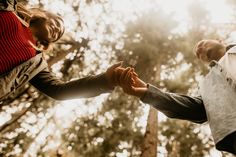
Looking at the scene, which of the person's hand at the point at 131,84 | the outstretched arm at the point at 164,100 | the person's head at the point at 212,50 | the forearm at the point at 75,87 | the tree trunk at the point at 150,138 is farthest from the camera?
the tree trunk at the point at 150,138

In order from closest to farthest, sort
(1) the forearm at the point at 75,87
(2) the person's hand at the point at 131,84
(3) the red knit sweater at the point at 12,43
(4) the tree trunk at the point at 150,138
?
1. (3) the red knit sweater at the point at 12,43
2. (1) the forearm at the point at 75,87
3. (2) the person's hand at the point at 131,84
4. (4) the tree trunk at the point at 150,138

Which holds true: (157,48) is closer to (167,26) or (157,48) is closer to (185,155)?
(167,26)

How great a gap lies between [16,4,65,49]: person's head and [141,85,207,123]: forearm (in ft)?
3.53

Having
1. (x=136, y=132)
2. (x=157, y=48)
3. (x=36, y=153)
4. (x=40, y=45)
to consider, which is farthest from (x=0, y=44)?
(x=36, y=153)

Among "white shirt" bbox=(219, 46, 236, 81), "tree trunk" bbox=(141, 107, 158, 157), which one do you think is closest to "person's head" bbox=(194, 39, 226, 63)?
"white shirt" bbox=(219, 46, 236, 81)

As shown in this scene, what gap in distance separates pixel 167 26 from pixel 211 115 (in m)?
6.67

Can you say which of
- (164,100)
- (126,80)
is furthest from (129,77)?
(164,100)

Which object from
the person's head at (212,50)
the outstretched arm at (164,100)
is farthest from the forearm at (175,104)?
the person's head at (212,50)

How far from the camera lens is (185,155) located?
959cm

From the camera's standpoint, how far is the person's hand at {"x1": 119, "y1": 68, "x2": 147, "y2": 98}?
283cm

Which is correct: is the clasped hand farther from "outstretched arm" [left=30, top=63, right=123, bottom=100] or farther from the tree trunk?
the tree trunk

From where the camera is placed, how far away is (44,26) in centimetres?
258

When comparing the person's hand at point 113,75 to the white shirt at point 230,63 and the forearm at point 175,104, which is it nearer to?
the forearm at point 175,104

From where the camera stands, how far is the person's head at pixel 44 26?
2561 millimetres
